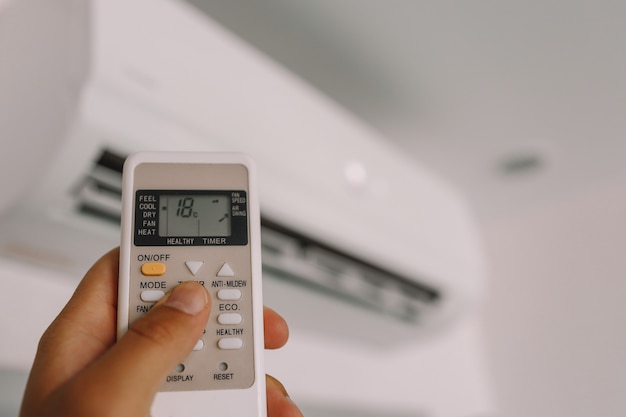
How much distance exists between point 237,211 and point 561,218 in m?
1.16

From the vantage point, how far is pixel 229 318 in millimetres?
368

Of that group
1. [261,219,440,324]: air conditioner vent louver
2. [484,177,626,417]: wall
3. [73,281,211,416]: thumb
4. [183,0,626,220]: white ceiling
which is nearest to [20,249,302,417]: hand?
[73,281,211,416]: thumb

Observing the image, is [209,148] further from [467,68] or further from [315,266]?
[467,68]

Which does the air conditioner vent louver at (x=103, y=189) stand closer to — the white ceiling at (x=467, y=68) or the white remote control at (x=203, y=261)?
the white remote control at (x=203, y=261)

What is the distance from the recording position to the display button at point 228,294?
14.6 inches

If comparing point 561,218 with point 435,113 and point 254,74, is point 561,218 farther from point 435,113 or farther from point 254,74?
point 254,74

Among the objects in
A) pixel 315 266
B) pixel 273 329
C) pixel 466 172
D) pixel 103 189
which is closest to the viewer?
pixel 273 329

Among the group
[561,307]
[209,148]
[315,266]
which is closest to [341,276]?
[315,266]

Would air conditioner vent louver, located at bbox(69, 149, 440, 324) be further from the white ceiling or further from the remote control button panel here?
the white ceiling

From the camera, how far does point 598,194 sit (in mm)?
1293

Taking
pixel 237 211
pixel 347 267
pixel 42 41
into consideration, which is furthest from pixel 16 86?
pixel 347 267

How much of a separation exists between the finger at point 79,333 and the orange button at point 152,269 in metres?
0.03

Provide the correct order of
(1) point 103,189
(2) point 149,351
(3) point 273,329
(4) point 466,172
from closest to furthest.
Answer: (2) point 149,351 → (3) point 273,329 → (1) point 103,189 → (4) point 466,172

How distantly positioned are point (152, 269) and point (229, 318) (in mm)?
60
